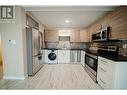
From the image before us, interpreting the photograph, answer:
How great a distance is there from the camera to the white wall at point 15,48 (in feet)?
11.0

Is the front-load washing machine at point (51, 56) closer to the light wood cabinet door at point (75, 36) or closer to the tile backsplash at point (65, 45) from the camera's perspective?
the tile backsplash at point (65, 45)

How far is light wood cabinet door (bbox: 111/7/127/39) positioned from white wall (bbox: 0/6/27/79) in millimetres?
2775

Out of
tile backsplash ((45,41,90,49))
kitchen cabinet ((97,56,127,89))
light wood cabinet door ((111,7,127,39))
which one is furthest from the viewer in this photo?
tile backsplash ((45,41,90,49))

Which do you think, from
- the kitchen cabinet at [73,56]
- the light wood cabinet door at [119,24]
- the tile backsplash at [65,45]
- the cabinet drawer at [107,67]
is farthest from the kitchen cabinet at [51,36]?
the cabinet drawer at [107,67]

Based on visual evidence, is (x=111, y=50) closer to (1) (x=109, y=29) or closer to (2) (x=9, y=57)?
(1) (x=109, y=29)

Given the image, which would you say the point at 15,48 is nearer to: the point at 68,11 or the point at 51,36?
the point at 68,11

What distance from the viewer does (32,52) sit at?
3814mm

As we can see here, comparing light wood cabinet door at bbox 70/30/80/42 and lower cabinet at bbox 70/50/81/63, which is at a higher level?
light wood cabinet door at bbox 70/30/80/42

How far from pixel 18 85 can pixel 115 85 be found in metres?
2.50

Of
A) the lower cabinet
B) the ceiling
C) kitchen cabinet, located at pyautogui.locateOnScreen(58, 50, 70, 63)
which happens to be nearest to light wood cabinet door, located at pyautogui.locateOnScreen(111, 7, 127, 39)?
the ceiling

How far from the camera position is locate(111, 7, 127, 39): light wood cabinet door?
257 cm

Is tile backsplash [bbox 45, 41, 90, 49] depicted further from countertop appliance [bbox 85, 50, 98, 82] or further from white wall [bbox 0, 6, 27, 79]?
white wall [bbox 0, 6, 27, 79]

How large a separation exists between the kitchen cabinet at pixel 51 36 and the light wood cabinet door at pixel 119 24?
14.0 feet
